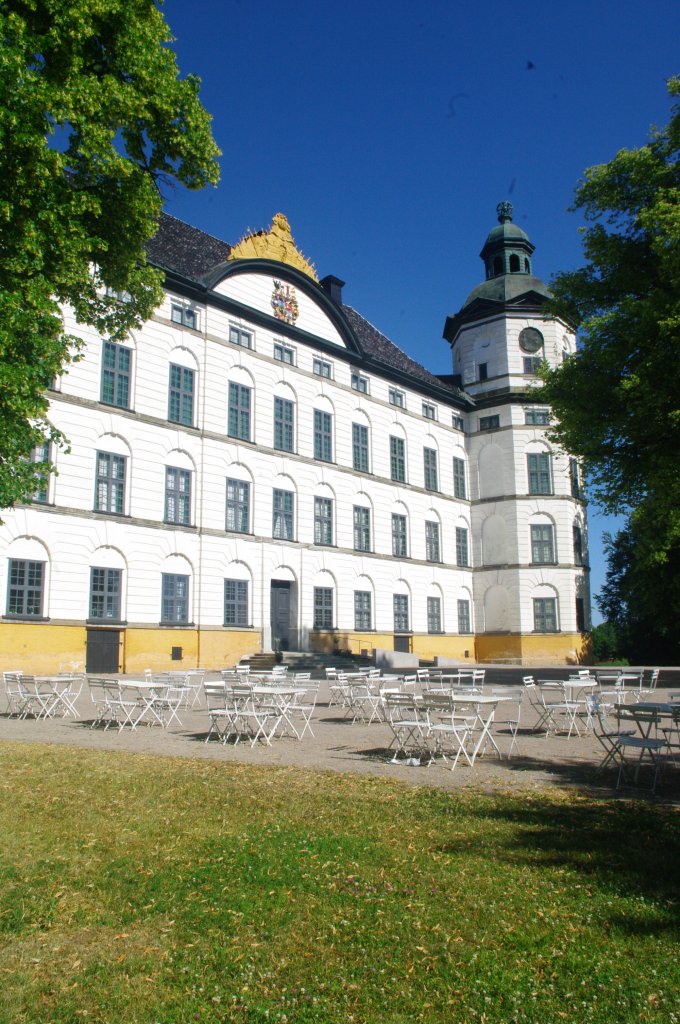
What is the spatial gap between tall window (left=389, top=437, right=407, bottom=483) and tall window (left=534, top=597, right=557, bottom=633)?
1022cm

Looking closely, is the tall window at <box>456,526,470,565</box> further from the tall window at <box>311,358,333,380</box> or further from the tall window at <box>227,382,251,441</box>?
the tall window at <box>227,382,251,441</box>

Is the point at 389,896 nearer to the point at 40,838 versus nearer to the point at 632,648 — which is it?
the point at 40,838

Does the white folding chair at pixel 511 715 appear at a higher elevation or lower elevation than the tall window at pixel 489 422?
lower

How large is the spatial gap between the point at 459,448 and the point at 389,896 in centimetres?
4259

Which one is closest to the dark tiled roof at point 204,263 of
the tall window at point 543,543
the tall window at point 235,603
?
the tall window at point 543,543

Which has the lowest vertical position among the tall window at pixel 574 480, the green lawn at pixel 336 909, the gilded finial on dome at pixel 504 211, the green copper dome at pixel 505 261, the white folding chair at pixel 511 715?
the green lawn at pixel 336 909

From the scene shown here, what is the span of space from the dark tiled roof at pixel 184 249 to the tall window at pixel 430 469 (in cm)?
1525

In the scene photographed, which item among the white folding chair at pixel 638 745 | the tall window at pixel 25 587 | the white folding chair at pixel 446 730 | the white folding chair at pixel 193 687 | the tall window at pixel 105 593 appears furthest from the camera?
the tall window at pixel 105 593

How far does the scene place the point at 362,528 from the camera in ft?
130

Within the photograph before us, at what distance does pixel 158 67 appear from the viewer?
1298 cm

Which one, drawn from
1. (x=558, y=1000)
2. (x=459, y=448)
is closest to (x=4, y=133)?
(x=558, y=1000)

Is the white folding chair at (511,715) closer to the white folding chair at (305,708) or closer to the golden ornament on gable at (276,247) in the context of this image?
the white folding chair at (305,708)

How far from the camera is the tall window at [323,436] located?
124 feet

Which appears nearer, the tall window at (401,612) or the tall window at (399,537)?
the tall window at (401,612)
